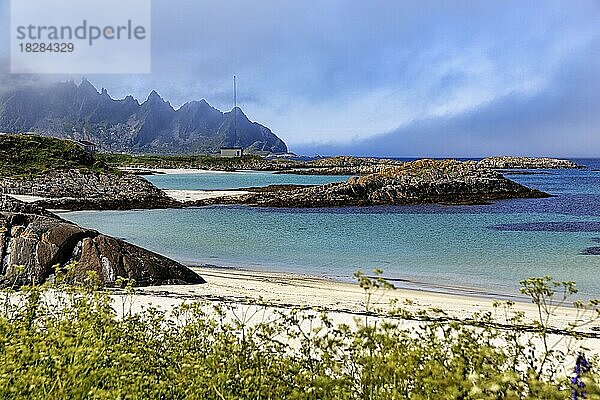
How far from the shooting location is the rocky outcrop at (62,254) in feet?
36.6

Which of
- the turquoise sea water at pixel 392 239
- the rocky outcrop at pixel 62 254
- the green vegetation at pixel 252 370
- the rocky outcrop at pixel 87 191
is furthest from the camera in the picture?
the rocky outcrop at pixel 87 191

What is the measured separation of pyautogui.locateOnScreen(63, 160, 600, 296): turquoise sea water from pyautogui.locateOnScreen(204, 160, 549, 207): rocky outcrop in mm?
2834

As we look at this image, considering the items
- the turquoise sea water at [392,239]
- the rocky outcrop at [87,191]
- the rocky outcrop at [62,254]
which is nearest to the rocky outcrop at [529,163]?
the turquoise sea water at [392,239]

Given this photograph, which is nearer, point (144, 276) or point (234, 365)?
point (234, 365)

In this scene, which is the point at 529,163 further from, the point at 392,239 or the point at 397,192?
the point at 392,239

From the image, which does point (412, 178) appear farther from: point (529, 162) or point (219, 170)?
point (529, 162)

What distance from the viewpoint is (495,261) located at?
17938mm

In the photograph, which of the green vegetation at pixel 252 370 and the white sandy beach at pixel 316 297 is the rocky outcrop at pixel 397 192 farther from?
the green vegetation at pixel 252 370

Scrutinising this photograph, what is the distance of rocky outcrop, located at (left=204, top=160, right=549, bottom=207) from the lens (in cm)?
3831

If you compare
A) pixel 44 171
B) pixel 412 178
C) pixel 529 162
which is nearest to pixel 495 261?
pixel 412 178

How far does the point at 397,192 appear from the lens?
40.2 metres

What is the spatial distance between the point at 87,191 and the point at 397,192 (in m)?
20.8

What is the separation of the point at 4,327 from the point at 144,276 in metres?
7.33

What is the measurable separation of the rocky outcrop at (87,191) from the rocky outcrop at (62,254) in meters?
23.4
